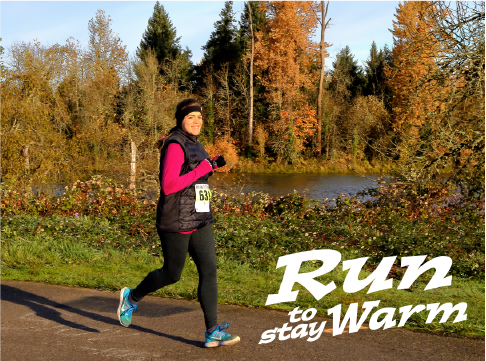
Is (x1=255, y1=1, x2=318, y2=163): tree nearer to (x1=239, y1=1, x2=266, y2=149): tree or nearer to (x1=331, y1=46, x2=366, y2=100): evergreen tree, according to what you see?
(x1=239, y1=1, x2=266, y2=149): tree

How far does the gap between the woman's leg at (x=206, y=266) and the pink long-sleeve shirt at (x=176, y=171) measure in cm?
44

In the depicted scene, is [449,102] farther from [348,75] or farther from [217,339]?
[348,75]

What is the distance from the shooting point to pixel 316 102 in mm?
45188

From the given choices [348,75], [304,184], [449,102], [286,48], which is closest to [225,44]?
[286,48]

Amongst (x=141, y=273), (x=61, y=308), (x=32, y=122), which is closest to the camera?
(x=61, y=308)

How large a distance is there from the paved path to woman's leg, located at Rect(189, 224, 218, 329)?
32 cm

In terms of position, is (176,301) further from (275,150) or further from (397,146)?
(275,150)

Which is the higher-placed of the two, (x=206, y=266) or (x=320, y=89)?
(x=320, y=89)

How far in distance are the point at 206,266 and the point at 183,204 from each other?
0.58 m

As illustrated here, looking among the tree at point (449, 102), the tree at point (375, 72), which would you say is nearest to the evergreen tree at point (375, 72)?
the tree at point (375, 72)

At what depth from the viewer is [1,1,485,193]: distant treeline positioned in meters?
11.6

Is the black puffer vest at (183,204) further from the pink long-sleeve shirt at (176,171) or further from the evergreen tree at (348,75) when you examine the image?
the evergreen tree at (348,75)

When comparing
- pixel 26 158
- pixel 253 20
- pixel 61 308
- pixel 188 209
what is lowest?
pixel 61 308

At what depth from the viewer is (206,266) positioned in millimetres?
4328
